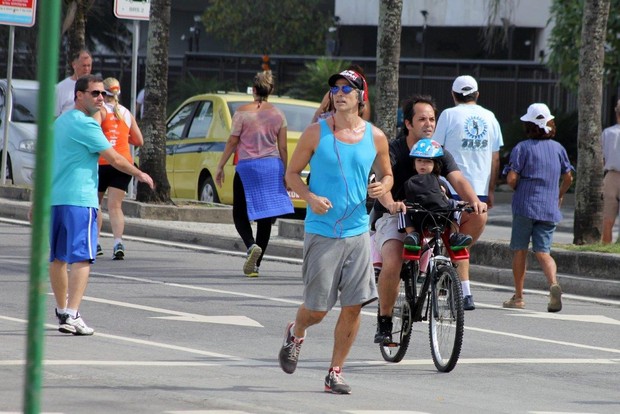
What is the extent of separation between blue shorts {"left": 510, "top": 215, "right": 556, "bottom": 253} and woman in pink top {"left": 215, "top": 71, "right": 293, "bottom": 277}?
2.41 meters

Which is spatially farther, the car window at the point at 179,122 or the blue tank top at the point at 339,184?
the car window at the point at 179,122

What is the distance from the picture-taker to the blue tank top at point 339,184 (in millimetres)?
8203

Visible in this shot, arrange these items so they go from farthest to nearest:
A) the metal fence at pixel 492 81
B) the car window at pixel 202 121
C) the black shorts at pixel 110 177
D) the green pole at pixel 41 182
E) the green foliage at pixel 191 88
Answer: the green foliage at pixel 191 88 < the metal fence at pixel 492 81 < the car window at pixel 202 121 < the black shorts at pixel 110 177 < the green pole at pixel 41 182

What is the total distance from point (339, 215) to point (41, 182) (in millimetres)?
3567

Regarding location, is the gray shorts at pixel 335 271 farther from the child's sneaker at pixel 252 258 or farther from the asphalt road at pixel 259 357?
the child's sneaker at pixel 252 258

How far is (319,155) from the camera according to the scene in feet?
27.0

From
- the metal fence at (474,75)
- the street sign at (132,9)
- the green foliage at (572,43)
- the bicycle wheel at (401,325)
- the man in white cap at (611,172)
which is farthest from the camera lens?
the metal fence at (474,75)

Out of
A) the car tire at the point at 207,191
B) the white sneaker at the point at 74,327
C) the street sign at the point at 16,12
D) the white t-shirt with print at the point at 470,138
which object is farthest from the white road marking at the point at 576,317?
the street sign at the point at 16,12

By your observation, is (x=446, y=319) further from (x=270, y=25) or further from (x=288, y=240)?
(x=270, y=25)

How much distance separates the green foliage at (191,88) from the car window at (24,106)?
11.6m

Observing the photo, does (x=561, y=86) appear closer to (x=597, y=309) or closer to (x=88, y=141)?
(x=597, y=309)

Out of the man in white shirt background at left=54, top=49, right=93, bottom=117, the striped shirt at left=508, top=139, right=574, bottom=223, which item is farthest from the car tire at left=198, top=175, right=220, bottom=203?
the striped shirt at left=508, top=139, right=574, bottom=223

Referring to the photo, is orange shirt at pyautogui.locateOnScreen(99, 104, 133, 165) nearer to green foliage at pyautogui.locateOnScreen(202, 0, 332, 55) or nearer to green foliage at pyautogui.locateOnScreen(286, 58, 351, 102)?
green foliage at pyautogui.locateOnScreen(286, 58, 351, 102)

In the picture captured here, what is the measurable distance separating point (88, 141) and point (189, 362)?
178 cm
